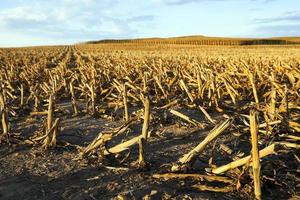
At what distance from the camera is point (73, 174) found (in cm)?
420

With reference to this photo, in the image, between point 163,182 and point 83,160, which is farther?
point 83,160

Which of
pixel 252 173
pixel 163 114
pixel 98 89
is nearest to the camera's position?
pixel 252 173

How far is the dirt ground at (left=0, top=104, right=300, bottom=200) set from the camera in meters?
3.59

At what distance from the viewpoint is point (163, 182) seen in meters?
3.79

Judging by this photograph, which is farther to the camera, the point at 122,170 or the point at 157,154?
the point at 157,154

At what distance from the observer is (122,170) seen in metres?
4.13

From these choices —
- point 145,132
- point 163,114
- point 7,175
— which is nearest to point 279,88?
point 163,114

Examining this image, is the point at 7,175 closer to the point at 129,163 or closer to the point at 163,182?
the point at 129,163

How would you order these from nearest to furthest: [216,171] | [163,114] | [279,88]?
[216,171] → [279,88] → [163,114]

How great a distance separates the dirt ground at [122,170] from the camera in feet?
11.8

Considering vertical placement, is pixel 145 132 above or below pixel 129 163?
above

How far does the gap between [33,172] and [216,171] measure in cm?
173

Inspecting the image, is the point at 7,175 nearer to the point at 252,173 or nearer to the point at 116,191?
the point at 116,191

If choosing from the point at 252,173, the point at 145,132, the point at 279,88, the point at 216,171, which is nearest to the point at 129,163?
the point at 145,132
